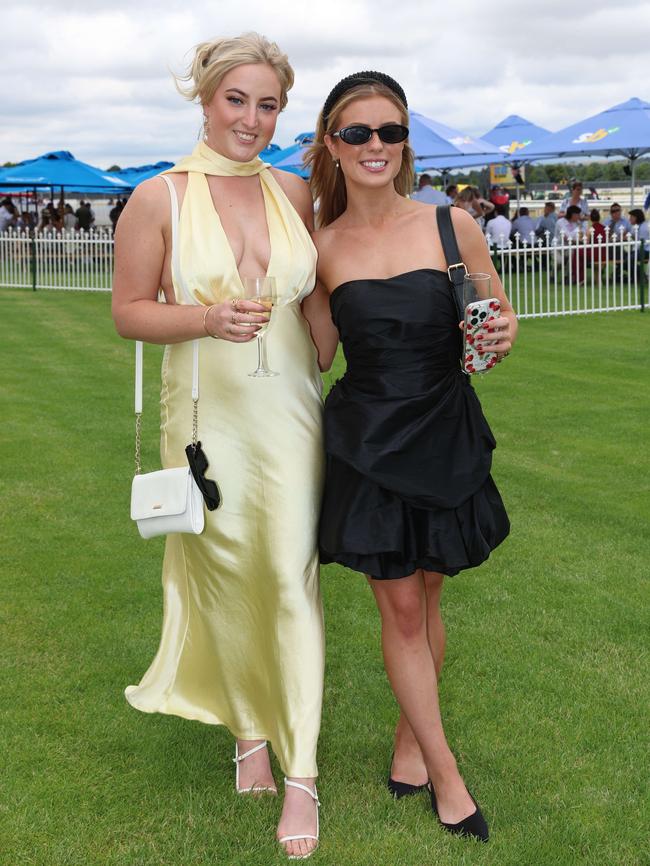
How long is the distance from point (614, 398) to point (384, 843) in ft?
24.2

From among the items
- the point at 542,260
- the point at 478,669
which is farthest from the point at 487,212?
the point at 478,669

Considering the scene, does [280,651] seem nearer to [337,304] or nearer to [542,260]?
[337,304]

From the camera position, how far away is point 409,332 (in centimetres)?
327

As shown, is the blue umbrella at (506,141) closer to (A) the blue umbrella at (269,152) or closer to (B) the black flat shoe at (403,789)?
(A) the blue umbrella at (269,152)

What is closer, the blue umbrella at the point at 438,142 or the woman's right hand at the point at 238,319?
the woman's right hand at the point at 238,319

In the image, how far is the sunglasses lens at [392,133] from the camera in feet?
11.0

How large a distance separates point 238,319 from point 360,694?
199cm

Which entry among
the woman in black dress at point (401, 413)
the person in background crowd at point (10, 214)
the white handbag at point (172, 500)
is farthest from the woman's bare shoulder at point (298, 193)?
the person in background crowd at point (10, 214)

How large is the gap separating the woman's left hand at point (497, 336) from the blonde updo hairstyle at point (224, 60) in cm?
107

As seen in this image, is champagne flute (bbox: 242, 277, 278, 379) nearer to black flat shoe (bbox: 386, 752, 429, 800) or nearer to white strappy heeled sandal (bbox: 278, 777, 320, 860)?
white strappy heeled sandal (bbox: 278, 777, 320, 860)

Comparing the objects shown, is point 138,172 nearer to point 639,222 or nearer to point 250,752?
point 639,222

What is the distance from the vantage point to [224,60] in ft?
11.0

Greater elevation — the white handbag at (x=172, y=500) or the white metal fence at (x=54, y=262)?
the white metal fence at (x=54, y=262)

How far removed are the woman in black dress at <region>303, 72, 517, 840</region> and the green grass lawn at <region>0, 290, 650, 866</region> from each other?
37 cm
